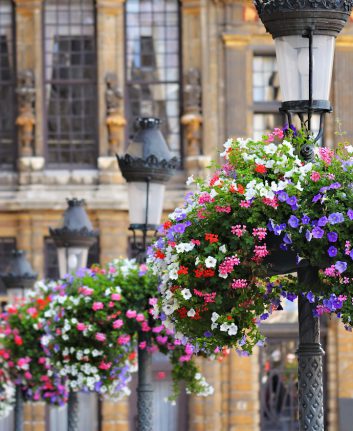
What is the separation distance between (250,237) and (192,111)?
2369cm

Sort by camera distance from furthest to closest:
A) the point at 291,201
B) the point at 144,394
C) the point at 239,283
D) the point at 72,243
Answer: the point at 72,243 < the point at 144,394 < the point at 239,283 < the point at 291,201

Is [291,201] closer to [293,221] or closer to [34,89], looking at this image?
[293,221]

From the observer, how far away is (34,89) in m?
33.2

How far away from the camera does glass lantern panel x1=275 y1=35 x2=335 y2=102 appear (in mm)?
10391

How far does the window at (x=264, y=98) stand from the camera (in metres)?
33.5

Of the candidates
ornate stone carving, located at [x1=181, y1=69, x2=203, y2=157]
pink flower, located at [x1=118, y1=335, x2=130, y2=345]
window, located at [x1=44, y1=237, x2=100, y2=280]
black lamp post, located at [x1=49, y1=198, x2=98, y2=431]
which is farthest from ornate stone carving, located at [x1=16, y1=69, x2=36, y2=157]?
pink flower, located at [x1=118, y1=335, x2=130, y2=345]

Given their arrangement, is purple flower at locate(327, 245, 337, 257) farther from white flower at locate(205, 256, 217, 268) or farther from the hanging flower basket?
white flower at locate(205, 256, 217, 268)

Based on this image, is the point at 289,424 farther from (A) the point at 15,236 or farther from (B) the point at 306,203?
(B) the point at 306,203

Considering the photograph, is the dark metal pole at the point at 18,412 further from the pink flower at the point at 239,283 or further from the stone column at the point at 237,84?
the pink flower at the point at 239,283

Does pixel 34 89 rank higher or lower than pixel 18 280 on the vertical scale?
higher

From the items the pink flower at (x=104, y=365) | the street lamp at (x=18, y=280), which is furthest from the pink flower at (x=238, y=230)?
the street lamp at (x=18, y=280)

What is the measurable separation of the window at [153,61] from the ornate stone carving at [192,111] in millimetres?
365

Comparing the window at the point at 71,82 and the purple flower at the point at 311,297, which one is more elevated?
the window at the point at 71,82

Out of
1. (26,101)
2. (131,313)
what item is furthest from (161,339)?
(26,101)
